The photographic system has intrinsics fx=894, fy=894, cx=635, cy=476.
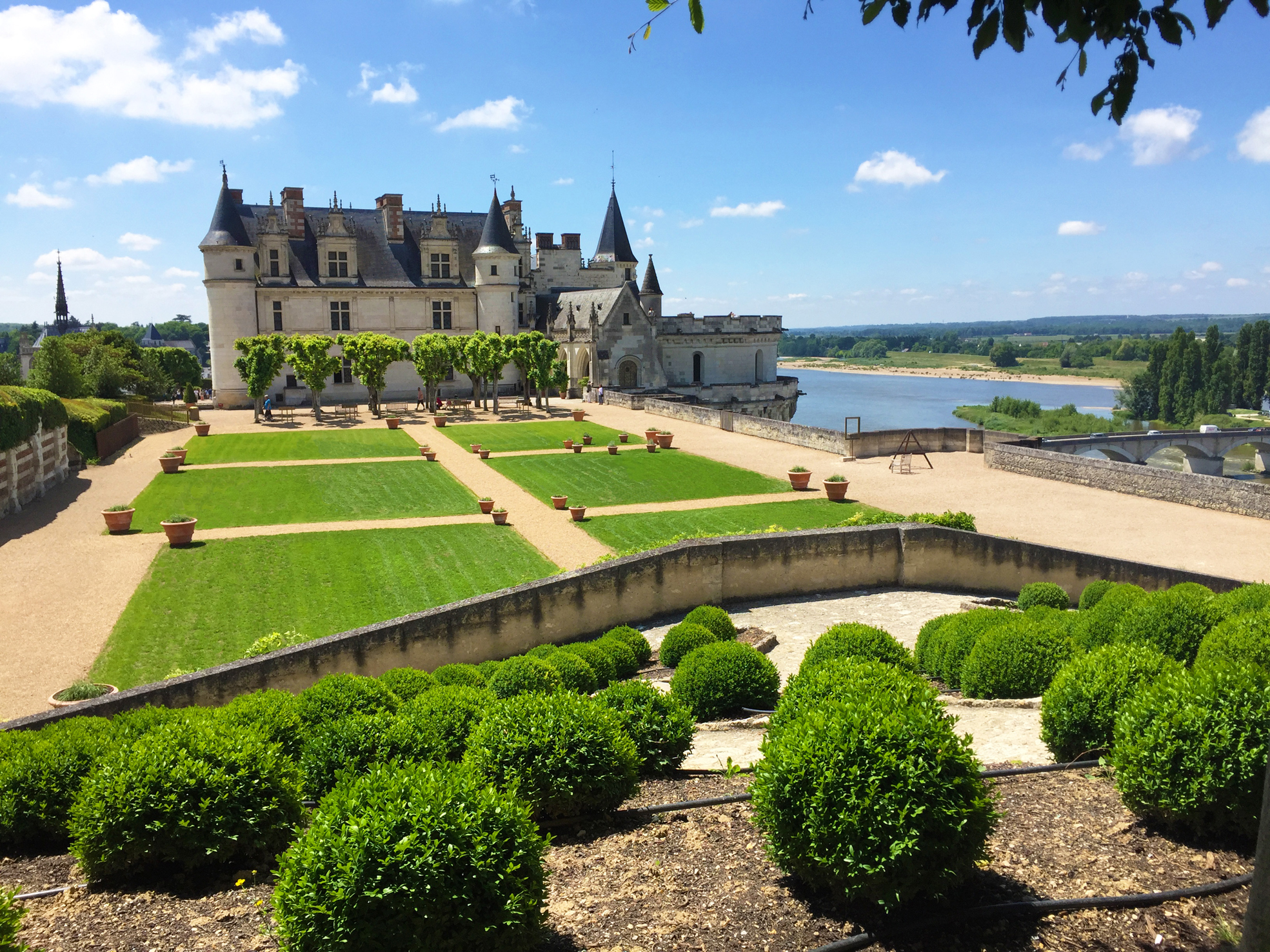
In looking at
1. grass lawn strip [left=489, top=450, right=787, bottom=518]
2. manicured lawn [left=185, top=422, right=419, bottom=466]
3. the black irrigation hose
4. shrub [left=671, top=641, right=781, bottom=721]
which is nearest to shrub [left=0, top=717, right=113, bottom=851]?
the black irrigation hose

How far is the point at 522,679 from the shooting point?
957 cm

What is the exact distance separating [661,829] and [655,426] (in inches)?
1427

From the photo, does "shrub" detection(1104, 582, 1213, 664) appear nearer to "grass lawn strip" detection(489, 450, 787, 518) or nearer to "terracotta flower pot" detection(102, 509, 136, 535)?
"grass lawn strip" detection(489, 450, 787, 518)

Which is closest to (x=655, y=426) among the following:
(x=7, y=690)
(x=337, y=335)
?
(x=337, y=335)

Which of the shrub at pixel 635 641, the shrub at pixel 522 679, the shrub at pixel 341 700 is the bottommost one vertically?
the shrub at pixel 635 641

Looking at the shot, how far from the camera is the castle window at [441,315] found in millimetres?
55094

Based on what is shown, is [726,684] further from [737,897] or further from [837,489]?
[837,489]

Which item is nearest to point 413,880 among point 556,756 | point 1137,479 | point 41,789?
point 556,756

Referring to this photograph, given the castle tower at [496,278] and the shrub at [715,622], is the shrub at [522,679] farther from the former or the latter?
the castle tower at [496,278]

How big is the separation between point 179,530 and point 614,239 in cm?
5022

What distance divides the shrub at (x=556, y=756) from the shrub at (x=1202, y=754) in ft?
10.7

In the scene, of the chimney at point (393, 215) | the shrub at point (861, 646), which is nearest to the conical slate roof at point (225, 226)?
the chimney at point (393, 215)

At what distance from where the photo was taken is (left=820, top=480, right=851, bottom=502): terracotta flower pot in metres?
25.0

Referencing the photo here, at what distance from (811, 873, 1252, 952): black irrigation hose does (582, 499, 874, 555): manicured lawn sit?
51.2 feet
